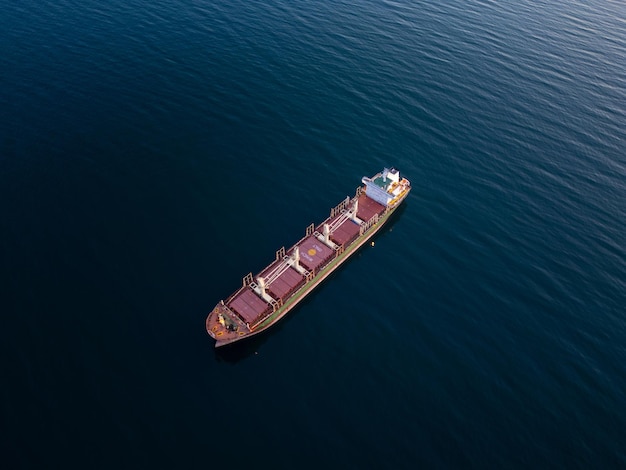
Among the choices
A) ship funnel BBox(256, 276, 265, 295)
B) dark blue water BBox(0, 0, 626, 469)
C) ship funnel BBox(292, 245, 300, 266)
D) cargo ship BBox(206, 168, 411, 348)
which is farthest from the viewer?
ship funnel BBox(292, 245, 300, 266)

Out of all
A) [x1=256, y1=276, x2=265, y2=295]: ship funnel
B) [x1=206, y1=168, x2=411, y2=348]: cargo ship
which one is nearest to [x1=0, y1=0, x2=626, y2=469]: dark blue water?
[x1=206, y1=168, x2=411, y2=348]: cargo ship

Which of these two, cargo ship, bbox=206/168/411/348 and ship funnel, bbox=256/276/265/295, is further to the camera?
ship funnel, bbox=256/276/265/295

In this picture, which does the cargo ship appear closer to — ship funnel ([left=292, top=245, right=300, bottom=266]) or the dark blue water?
ship funnel ([left=292, top=245, right=300, bottom=266])

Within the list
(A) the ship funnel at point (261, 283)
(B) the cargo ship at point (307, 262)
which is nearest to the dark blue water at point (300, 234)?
(B) the cargo ship at point (307, 262)

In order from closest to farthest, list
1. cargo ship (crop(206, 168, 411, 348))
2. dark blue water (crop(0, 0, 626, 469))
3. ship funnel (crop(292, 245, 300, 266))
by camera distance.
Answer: dark blue water (crop(0, 0, 626, 469)) < cargo ship (crop(206, 168, 411, 348)) < ship funnel (crop(292, 245, 300, 266))

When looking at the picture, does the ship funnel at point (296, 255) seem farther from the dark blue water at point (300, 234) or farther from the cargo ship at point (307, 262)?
the dark blue water at point (300, 234)

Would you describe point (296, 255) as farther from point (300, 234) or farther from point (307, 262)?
point (300, 234)
